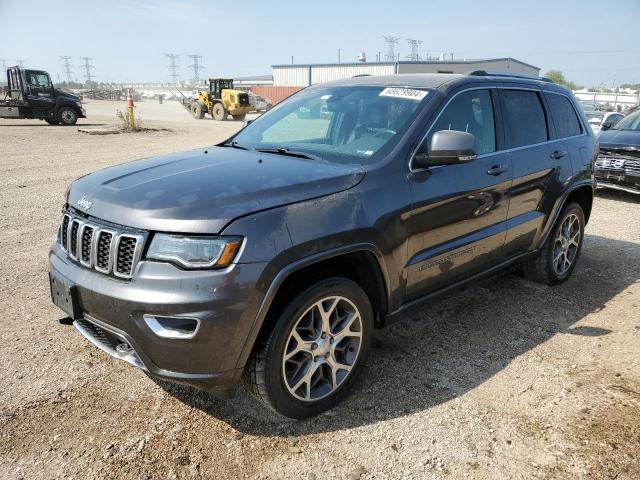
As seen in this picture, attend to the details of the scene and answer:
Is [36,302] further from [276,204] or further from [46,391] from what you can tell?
[276,204]

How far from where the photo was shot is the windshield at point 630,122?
32.0ft

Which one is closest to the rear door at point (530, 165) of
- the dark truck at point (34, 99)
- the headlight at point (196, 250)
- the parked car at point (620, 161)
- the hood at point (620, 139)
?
the headlight at point (196, 250)

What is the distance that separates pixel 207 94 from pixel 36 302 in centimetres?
3027

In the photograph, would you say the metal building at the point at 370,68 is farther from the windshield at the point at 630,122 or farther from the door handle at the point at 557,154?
the door handle at the point at 557,154

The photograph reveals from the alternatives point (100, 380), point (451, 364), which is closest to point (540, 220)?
point (451, 364)

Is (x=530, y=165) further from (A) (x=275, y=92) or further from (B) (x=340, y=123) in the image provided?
(A) (x=275, y=92)

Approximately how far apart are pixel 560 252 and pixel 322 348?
124 inches

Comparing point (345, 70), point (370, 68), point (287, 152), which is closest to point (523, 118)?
point (287, 152)

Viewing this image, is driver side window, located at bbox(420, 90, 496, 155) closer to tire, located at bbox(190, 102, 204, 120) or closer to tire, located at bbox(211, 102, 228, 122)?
tire, located at bbox(211, 102, 228, 122)

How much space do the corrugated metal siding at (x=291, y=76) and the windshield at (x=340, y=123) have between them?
5178 centimetres

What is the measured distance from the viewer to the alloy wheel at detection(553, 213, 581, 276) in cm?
486

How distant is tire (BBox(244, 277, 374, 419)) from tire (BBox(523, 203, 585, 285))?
246 cm

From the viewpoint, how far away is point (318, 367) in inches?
113

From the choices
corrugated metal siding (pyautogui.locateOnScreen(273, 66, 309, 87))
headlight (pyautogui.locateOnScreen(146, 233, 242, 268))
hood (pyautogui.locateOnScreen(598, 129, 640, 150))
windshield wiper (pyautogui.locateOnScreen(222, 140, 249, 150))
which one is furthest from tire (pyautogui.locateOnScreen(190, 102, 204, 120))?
headlight (pyautogui.locateOnScreen(146, 233, 242, 268))
